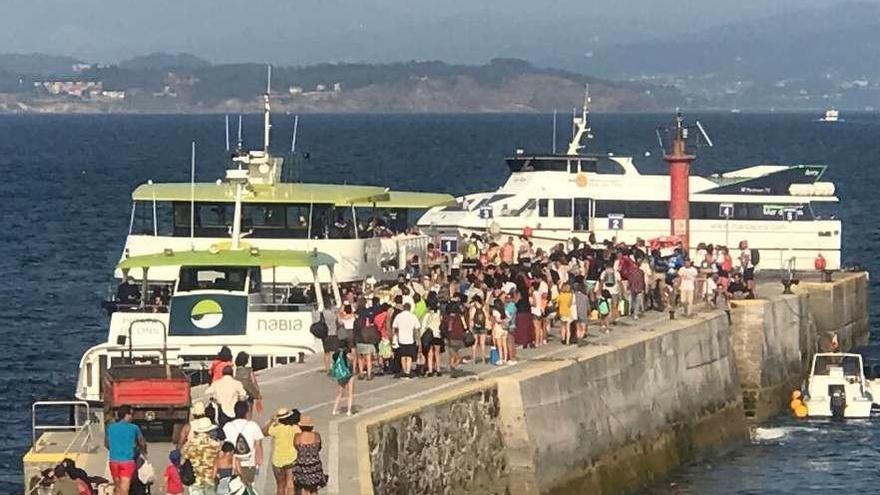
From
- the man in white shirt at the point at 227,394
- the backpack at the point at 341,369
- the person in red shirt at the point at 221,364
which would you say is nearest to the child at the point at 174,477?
the man in white shirt at the point at 227,394

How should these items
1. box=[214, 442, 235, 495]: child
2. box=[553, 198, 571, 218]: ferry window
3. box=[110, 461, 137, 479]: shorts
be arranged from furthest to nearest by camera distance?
box=[553, 198, 571, 218]: ferry window, box=[110, 461, 137, 479]: shorts, box=[214, 442, 235, 495]: child

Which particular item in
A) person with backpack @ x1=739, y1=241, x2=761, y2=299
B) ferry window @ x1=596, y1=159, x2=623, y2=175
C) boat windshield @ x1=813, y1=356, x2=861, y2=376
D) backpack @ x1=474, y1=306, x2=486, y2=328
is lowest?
boat windshield @ x1=813, y1=356, x2=861, y2=376

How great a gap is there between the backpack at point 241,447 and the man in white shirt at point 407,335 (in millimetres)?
8539

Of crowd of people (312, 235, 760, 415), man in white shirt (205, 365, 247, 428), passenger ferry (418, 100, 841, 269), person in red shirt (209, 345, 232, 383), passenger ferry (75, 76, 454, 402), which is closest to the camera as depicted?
man in white shirt (205, 365, 247, 428)

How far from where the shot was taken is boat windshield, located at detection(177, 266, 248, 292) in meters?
36.7

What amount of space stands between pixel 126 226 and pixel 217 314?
55.3 meters

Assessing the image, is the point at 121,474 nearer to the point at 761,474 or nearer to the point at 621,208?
the point at 761,474

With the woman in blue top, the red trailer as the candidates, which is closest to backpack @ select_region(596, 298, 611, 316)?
the red trailer

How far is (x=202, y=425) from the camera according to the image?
2300 cm

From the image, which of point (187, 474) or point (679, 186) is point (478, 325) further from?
point (679, 186)

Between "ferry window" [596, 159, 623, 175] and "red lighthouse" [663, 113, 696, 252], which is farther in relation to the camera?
"ferry window" [596, 159, 623, 175]

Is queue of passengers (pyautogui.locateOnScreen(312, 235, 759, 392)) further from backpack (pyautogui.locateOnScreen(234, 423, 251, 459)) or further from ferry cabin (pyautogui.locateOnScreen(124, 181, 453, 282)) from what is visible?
backpack (pyautogui.locateOnScreen(234, 423, 251, 459))

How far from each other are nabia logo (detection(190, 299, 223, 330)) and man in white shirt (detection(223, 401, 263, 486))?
12166mm

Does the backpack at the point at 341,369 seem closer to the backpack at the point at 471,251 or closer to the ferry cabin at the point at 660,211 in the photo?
the backpack at the point at 471,251
